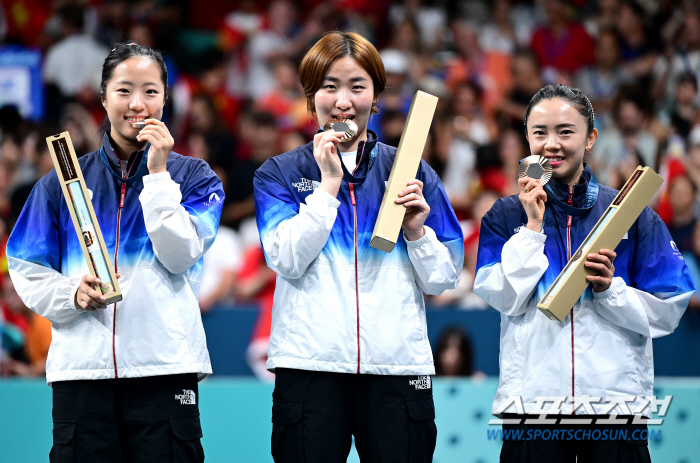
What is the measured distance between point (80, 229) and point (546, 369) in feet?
5.90

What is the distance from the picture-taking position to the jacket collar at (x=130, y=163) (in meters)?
3.25

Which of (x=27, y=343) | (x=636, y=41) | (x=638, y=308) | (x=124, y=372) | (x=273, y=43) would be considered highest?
(x=273, y=43)

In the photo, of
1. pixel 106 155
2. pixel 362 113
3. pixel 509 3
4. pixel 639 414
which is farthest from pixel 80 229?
pixel 509 3

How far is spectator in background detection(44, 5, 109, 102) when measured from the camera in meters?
8.92

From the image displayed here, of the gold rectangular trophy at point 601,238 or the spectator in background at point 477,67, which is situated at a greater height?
the spectator in background at point 477,67

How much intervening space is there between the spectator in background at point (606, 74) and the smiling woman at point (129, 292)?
19.9 feet

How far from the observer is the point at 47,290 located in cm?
312

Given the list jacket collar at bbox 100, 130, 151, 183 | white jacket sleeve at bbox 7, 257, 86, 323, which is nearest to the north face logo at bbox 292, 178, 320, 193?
jacket collar at bbox 100, 130, 151, 183

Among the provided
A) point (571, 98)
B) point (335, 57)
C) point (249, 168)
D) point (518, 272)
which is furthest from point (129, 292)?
point (249, 168)

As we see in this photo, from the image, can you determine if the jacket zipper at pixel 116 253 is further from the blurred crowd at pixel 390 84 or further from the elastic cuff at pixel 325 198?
the blurred crowd at pixel 390 84

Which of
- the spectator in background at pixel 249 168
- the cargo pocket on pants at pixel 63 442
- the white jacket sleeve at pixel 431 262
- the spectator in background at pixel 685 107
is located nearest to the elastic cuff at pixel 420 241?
the white jacket sleeve at pixel 431 262

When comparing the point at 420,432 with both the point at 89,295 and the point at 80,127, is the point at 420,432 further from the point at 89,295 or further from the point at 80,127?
the point at 80,127

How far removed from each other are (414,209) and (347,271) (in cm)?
34

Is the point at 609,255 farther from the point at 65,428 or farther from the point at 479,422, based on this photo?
the point at 65,428
